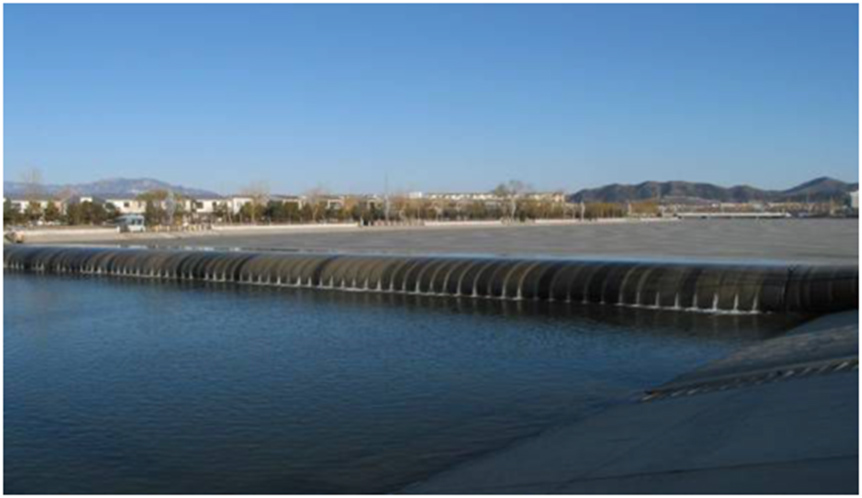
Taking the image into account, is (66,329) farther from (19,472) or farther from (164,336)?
(19,472)

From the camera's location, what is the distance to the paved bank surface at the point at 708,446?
5.18 m

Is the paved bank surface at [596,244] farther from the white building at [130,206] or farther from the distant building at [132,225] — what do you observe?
the white building at [130,206]

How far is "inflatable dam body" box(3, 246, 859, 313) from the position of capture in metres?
16.4

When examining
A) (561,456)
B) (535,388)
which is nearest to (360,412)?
(535,388)

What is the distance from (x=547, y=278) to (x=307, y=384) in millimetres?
9746

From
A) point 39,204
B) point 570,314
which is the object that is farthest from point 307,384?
point 39,204

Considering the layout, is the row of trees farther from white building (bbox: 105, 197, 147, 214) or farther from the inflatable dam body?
the inflatable dam body

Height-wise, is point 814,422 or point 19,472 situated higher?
point 814,422

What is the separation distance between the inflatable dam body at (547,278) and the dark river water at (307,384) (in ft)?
2.93

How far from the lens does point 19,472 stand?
7.32 metres

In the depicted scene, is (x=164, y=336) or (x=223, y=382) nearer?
(x=223, y=382)

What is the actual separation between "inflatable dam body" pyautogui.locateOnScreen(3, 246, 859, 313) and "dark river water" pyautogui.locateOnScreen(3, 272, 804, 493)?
89cm

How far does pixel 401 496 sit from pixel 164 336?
9743 mm

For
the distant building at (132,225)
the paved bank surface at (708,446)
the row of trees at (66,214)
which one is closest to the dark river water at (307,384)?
the paved bank surface at (708,446)
